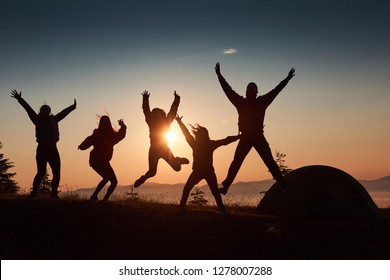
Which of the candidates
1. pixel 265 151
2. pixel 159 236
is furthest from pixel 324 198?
pixel 159 236

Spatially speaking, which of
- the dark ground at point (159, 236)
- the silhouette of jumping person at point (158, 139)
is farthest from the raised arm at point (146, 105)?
the dark ground at point (159, 236)

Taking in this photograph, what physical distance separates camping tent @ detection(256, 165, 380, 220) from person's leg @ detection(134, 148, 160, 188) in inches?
206

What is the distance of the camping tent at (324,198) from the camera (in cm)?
1558

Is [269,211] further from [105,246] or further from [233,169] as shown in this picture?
[105,246]

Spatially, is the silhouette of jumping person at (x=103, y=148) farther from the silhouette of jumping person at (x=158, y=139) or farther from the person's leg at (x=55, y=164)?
the silhouette of jumping person at (x=158, y=139)

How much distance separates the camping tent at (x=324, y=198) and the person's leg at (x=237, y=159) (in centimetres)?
319

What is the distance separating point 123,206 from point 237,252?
4.00 metres

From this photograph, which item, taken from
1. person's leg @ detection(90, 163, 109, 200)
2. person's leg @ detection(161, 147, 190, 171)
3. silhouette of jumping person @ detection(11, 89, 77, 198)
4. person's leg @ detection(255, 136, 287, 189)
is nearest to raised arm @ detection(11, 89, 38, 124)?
silhouette of jumping person @ detection(11, 89, 77, 198)

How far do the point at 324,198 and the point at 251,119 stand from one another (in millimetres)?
4415

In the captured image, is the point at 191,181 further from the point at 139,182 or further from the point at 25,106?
the point at 25,106

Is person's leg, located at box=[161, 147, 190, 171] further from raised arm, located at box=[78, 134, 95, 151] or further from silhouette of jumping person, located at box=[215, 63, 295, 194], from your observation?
raised arm, located at box=[78, 134, 95, 151]

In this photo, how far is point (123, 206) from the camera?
13.3 metres

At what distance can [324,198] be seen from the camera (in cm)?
1579
